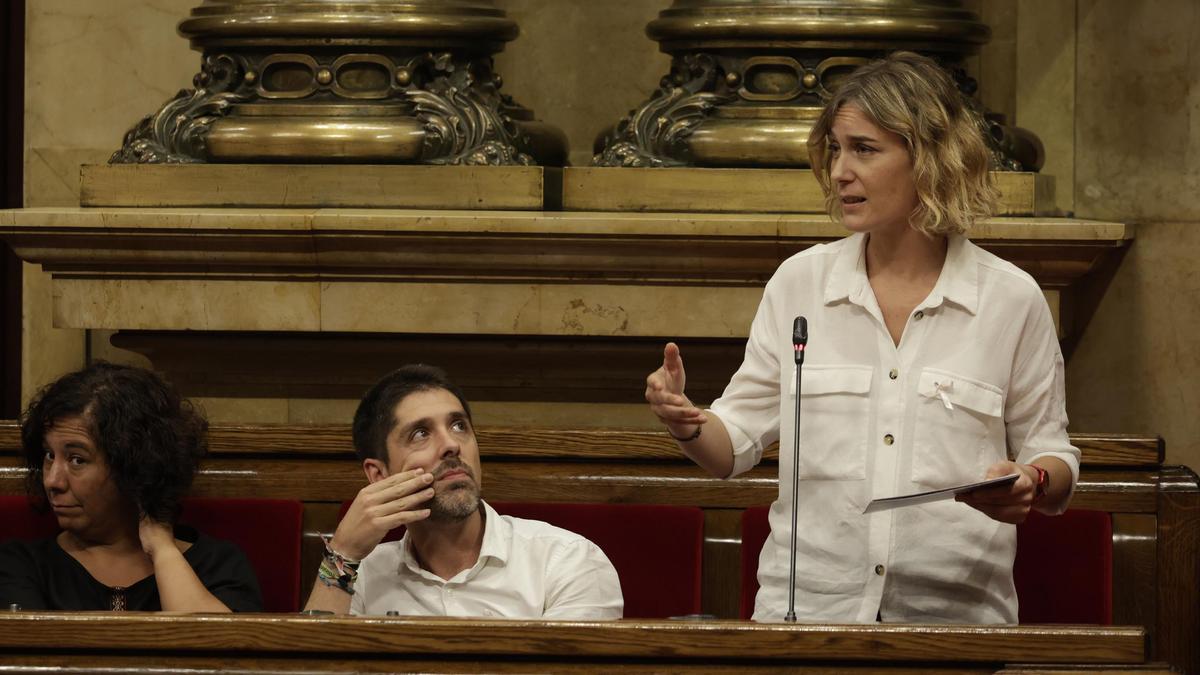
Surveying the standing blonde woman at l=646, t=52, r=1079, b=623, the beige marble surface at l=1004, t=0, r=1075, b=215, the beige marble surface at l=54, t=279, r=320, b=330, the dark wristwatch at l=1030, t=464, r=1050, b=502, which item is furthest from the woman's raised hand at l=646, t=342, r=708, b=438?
the beige marble surface at l=1004, t=0, r=1075, b=215

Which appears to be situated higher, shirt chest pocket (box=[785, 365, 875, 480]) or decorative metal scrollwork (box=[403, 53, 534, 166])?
decorative metal scrollwork (box=[403, 53, 534, 166])

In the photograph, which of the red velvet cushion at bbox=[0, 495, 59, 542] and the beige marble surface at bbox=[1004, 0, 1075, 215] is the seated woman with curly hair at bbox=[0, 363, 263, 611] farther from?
the beige marble surface at bbox=[1004, 0, 1075, 215]

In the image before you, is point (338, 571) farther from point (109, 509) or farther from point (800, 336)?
point (800, 336)

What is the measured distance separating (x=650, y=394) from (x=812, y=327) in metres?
0.29

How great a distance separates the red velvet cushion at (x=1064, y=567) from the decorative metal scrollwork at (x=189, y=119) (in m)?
2.11

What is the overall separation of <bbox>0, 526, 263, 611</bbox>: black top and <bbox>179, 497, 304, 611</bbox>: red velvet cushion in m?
0.18

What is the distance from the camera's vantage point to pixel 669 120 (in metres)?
4.28

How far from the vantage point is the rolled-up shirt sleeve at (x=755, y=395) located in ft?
8.77

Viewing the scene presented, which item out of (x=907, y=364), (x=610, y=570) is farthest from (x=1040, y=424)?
(x=610, y=570)

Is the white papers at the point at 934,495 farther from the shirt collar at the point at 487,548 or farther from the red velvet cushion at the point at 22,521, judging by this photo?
the red velvet cushion at the point at 22,521

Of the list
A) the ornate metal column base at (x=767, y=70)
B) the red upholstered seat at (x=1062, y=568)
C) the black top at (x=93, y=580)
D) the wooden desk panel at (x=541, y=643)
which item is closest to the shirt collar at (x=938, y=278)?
the wooden desk panel at (x=541, y=643)

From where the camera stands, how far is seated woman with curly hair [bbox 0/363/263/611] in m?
3.13

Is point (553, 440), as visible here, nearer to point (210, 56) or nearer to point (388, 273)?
point (388, 273)

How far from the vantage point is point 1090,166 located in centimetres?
444
